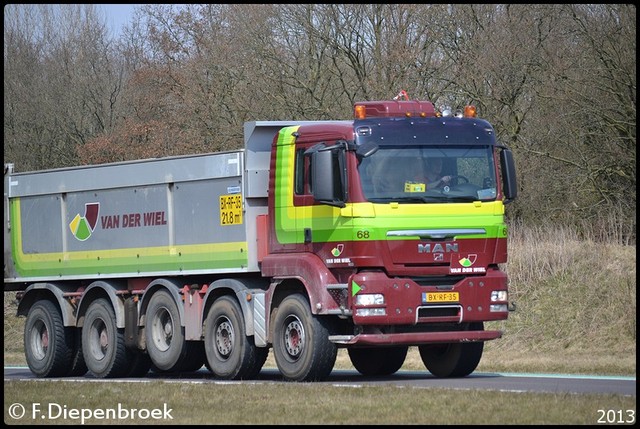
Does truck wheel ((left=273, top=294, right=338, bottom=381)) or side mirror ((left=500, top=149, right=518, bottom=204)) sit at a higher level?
side mirror ((left=500, top=149, right=518, bottom=204))

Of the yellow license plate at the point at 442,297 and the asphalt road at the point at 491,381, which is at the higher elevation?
Result: the yellow license plate at the point at 442,297

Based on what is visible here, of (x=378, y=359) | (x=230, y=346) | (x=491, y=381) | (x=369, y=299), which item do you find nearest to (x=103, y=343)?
(x=230, y=346)

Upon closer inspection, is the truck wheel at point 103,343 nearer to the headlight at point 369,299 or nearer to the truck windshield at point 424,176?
the headlight at point 369,299

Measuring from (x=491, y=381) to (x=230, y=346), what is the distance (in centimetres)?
385

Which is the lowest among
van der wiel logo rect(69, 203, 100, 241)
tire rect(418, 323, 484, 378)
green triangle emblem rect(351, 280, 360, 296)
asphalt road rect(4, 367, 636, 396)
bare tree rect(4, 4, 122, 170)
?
asphalt road rect(4, 367, 636, 396)

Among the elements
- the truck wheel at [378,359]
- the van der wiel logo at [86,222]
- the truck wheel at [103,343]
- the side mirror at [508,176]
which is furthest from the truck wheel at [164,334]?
the side mirror at [508,176]

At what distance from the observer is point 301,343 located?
1722 centimetres

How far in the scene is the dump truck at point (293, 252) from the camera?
16609 mm

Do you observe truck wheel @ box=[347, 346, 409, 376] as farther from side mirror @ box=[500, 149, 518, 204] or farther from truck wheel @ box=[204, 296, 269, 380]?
side mirror @ box=[500, 149, 518, 204]

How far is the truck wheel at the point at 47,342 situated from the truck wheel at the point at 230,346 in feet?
12.8

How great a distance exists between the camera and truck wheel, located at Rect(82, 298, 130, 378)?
68.0 feet

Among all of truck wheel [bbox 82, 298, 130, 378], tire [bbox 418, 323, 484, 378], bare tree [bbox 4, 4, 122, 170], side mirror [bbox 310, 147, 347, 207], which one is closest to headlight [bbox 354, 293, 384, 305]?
side mirror [bbox 310, 147, 347, 207]

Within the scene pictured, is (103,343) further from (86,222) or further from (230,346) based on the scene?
(230,346)

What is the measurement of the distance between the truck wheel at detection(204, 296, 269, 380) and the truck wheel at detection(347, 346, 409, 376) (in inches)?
67.7
